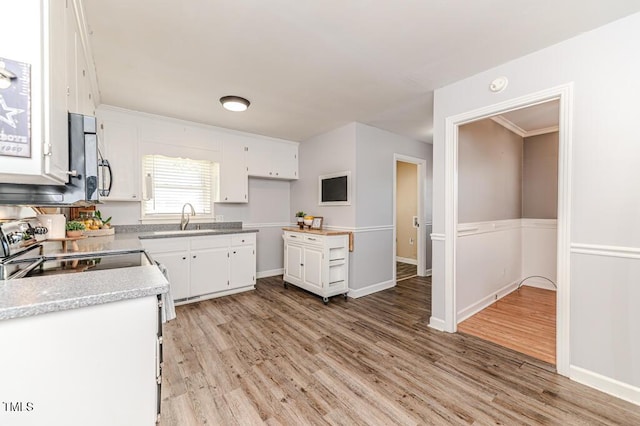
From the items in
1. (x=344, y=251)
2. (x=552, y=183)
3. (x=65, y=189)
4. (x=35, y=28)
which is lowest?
(x=344, y=251)

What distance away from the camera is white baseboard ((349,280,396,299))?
12.3 ft

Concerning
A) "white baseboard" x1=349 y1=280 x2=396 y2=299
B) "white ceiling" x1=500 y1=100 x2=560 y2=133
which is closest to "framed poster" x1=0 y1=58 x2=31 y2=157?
"white baseboard" x1=349 y1=280 x2=396 y2=299

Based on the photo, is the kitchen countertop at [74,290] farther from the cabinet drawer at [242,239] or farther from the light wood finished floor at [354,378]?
the cabinet drawer at [242,239]

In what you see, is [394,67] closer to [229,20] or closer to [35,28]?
[229,20]

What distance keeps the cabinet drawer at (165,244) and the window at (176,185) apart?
0.62 m

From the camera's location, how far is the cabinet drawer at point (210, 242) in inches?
137

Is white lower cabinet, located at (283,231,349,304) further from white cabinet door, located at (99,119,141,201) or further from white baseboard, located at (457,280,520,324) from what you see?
white cabinet door, located at (99,119,141,201)

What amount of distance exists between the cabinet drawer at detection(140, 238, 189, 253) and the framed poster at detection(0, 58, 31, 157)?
2453 millimetres

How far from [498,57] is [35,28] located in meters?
2.84

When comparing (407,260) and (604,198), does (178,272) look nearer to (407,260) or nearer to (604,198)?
(604,198)

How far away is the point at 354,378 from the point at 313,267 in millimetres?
1798

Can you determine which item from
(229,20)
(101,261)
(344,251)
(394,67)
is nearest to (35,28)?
(229,20)

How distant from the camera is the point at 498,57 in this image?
86.0 inches

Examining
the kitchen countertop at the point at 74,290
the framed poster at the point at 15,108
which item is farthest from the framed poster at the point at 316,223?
the framed poster at the point at 15,108
